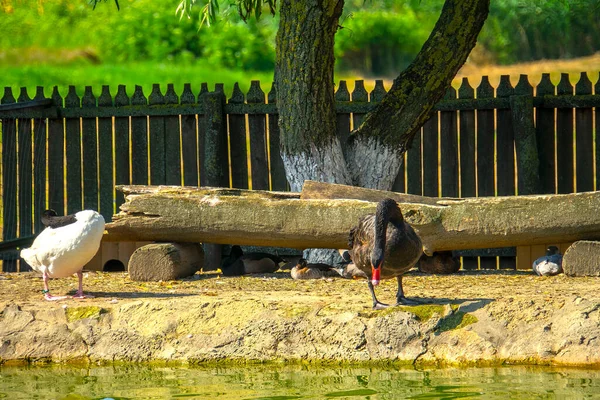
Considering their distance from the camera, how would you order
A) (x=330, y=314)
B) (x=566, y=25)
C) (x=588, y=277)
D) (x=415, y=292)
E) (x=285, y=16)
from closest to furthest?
1. (x=330, y=314)
2. (x=415, y=292)
3. (x=588, y=277)
4. (x=285, y=16)
5. (x=566, y=25)

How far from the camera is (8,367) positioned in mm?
7105

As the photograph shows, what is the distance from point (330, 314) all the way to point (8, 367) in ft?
7.63

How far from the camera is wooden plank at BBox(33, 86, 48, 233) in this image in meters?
11.7

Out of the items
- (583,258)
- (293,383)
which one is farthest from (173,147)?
(293,383)

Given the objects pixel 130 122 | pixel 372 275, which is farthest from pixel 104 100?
pixel 372 275

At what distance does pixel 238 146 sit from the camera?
37.9 ft

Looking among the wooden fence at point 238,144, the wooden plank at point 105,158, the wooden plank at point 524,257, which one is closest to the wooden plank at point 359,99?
the wooden fence at point 238,144

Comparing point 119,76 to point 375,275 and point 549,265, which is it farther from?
point 375,275

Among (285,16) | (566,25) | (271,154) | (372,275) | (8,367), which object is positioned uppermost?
(566,25)

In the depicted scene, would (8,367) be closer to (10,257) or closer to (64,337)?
(64,337)

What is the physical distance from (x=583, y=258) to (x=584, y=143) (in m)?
2.27

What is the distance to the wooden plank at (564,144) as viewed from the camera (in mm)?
11055

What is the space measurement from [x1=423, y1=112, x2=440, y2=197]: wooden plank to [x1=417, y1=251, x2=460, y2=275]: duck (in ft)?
5.06

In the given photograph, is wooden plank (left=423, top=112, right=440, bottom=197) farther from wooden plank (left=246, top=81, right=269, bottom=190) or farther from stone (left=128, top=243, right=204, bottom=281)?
stone (left=128, top=243, right=204, bottom=281)
